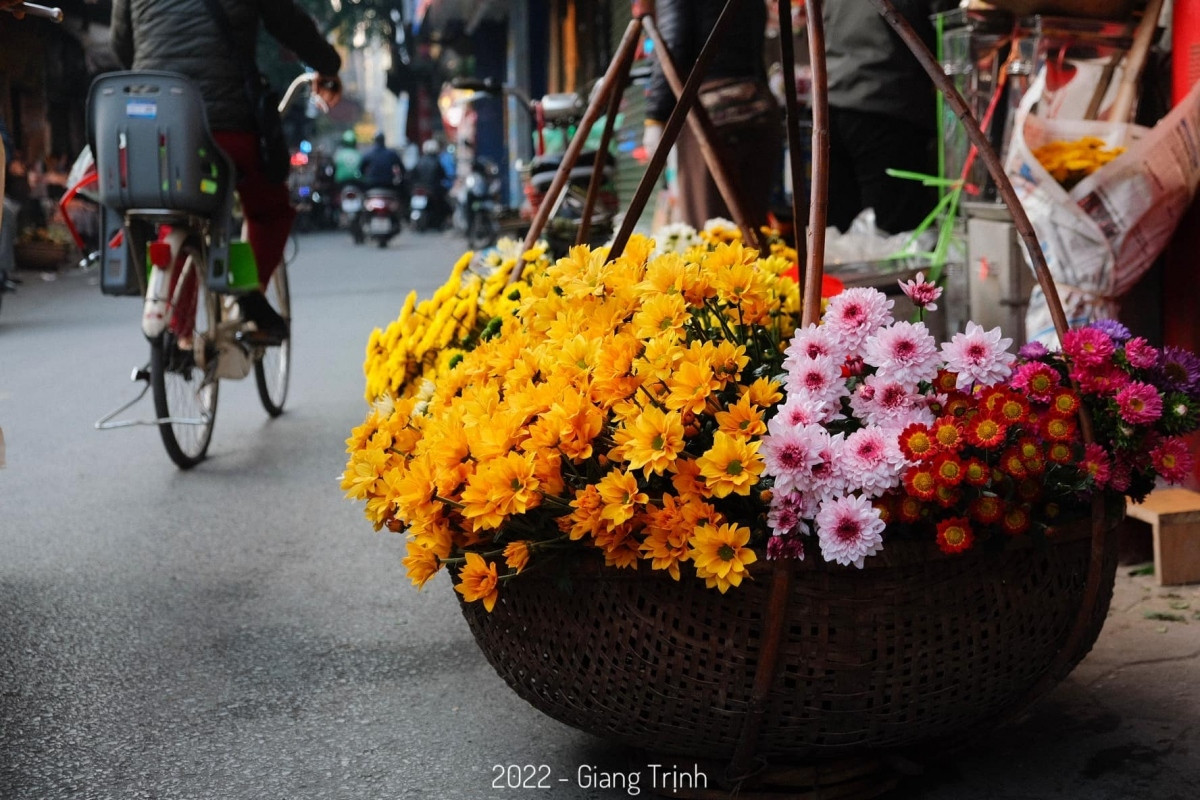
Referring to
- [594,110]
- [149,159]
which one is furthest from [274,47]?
[594,110]

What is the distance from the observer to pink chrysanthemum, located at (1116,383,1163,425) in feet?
7.24

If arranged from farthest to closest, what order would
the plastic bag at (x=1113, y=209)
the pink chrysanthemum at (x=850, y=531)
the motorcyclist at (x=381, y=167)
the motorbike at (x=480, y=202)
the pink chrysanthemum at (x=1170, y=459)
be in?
the motorcyclist at (x=381, y=167) → the motorbike at (x=480, y=202) → the plastic bag at (x=1113, y=209) → the pink chrysanthemum at (x=1170, y=459) → the pink chrysanthemum at (x=850, y=531)

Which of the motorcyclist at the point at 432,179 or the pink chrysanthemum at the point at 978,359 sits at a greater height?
the motorcyclist at the point at 432,179

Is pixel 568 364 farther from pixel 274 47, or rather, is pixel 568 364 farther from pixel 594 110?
pixel 274 47

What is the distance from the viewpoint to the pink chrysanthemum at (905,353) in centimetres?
217

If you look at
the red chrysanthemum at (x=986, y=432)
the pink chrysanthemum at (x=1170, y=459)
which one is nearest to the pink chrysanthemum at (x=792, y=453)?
the red chrysanthemum at (x=986, y=432)

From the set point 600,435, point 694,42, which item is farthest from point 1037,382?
point 694,42

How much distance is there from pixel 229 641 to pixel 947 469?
76.0 inches

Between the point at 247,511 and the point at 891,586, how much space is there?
302cm

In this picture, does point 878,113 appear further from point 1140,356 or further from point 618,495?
point 618,495

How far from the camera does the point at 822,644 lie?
2.11m

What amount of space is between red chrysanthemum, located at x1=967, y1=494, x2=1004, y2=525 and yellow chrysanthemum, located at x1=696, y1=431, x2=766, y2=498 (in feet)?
1.05

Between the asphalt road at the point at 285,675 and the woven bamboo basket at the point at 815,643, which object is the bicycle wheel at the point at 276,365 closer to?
the asphalt road at the point at 285,675

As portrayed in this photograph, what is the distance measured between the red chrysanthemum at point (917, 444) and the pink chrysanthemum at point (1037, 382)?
8.9 inches
